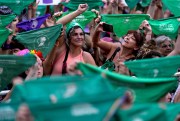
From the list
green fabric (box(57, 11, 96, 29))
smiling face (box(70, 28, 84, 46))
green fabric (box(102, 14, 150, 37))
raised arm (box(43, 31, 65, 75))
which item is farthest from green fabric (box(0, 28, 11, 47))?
green fabric (box(102, 14, 150, 37))

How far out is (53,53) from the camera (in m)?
6.76

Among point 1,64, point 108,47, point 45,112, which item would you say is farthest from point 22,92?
point 108,47

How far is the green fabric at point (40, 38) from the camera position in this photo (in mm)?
7445

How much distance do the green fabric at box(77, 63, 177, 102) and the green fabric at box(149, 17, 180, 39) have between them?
4.17 metres

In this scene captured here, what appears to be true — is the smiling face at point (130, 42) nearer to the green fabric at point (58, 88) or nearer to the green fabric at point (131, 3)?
the green fabric at point (131, 3)

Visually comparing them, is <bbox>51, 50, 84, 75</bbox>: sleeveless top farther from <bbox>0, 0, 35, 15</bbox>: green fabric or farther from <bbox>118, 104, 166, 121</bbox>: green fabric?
<bbox>0, 0, 35, 15</bbox>: green fabric

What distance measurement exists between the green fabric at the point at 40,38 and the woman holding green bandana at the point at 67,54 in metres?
0.30

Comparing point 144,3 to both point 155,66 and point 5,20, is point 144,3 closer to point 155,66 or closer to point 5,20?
point 5,20

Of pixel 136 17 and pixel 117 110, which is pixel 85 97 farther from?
pixel 136 17

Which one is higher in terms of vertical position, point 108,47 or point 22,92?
point 22,92

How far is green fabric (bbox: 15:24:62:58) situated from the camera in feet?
24.4

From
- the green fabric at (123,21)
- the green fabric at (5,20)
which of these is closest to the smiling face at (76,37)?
the green fabric at (5,20)

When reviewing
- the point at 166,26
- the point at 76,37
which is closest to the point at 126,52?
the point at 76,37

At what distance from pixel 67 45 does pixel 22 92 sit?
3274 mm
